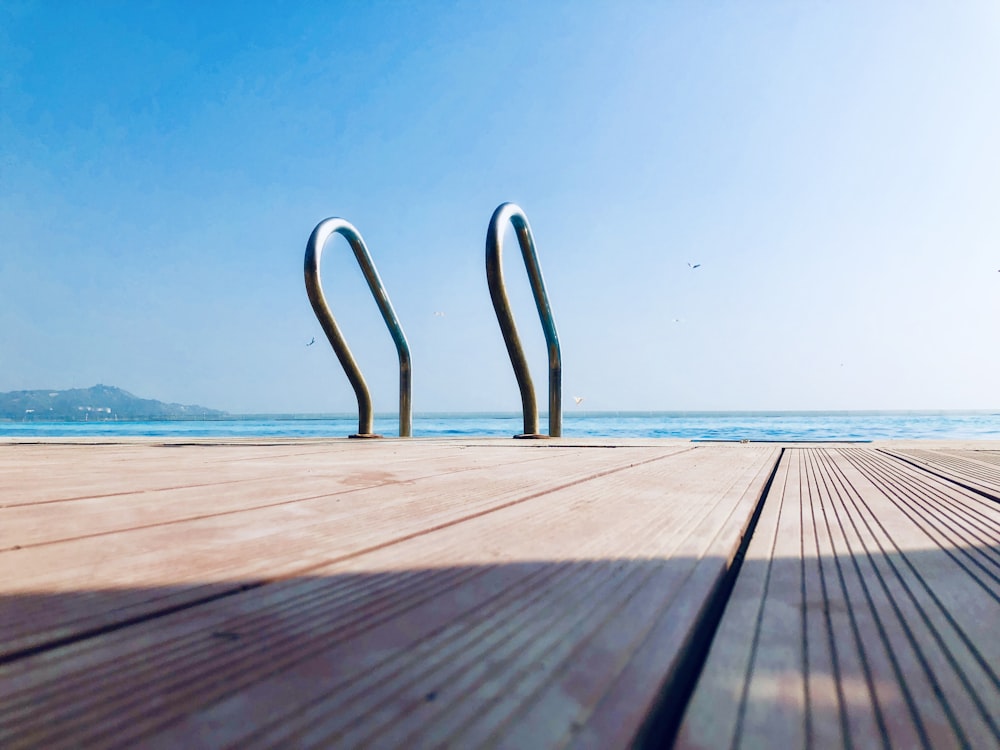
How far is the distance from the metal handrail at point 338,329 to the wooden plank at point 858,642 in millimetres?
3461

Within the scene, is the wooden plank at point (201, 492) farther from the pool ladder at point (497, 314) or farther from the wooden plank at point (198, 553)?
the pool ladder at point (497, 314)

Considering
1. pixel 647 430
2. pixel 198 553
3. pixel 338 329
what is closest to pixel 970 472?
pixel 198 553

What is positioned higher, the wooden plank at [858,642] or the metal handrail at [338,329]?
the metal handrail at [338,329]

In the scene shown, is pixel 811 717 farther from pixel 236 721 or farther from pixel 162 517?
pixel 162 517

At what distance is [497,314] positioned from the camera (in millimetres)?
3861

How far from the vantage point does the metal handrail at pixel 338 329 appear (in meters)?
3.93

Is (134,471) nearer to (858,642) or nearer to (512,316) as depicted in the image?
(858,642)

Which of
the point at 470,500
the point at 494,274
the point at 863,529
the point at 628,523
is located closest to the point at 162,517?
the point at 470,500

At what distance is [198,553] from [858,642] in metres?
0.68

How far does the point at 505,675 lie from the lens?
1.28 ft

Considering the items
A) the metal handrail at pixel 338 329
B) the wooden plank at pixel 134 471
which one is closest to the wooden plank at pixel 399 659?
the wooden plank at pixel 134 471

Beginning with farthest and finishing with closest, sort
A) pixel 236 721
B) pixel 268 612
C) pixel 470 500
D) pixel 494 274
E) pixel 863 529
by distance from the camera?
pixel 494 274 < pixel 470 500 < pixel 863 529 < pixel 268 612 < pixel 236 721

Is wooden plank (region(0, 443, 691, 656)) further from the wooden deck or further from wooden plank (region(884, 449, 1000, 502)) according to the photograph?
wooden plank (region(884, 449, 1000, 502))

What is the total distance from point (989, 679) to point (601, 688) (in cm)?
26
